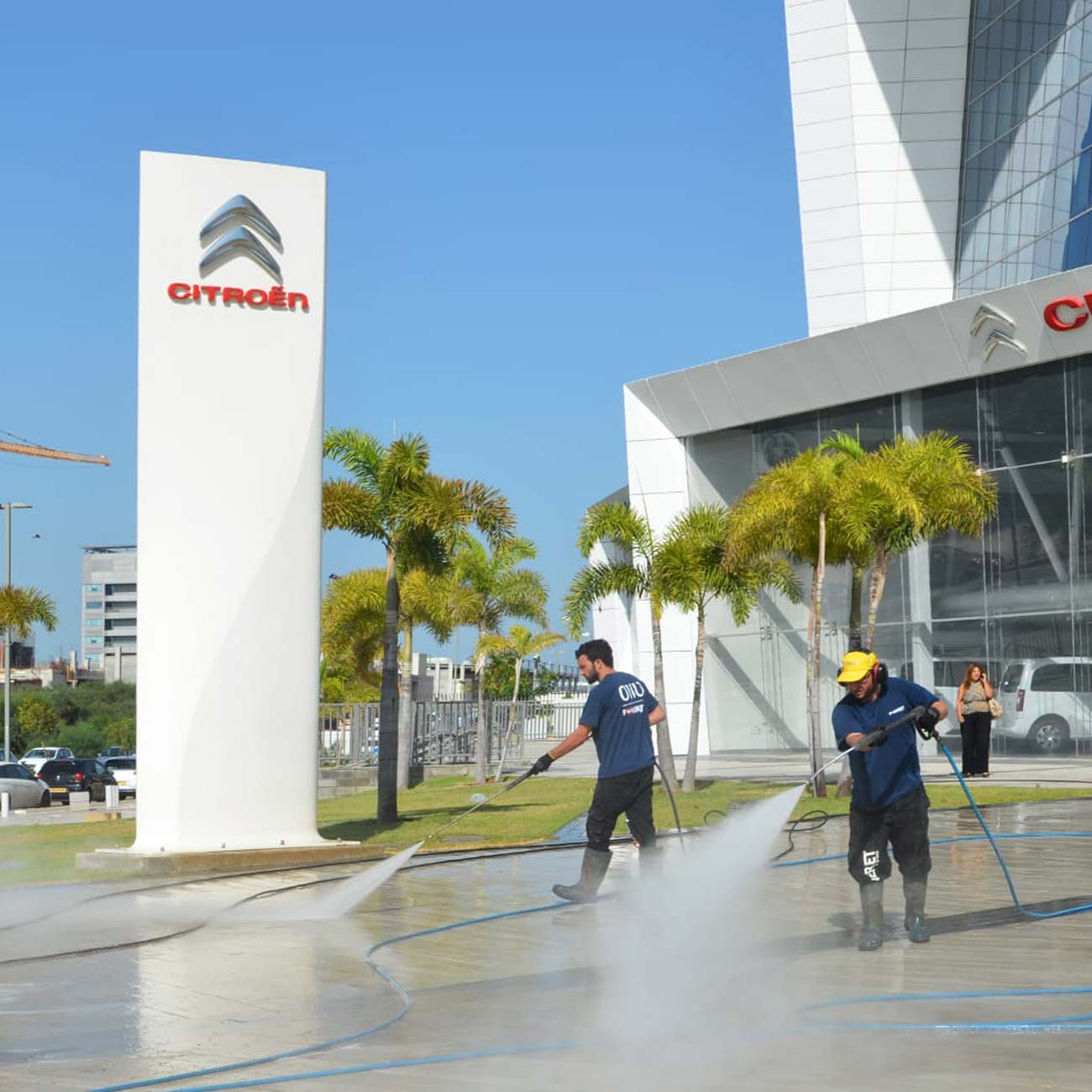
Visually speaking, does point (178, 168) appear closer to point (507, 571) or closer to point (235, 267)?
point (235, 267)

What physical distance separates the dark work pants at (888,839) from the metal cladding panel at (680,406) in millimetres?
28407

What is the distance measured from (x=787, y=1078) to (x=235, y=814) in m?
9.40


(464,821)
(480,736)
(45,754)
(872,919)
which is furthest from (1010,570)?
(45,754)

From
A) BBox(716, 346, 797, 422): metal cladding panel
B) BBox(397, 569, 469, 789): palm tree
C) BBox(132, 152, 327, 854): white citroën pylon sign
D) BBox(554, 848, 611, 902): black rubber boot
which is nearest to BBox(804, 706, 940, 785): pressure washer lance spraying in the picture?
BBox(554, 848, 611, 902): black rubber boot

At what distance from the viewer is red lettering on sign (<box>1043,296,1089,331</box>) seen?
92.4 feet

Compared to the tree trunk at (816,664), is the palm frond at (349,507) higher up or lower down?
higher up

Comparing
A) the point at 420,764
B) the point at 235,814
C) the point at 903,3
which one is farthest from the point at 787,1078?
the point at 903,3

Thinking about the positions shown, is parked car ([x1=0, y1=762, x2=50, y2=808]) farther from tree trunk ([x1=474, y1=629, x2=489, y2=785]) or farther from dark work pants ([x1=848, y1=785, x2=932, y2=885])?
dark work pants ([x1=848, y1=785, x2=932, y2=885])

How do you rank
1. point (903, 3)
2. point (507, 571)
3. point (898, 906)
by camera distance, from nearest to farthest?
1. point (898, 906)
2. point (507, 571)
3. point (903, 3)

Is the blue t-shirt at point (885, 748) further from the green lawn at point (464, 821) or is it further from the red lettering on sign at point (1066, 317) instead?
the red lettering on sign at point (1066, 317)

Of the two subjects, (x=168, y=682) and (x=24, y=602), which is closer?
(x=168, y=682)

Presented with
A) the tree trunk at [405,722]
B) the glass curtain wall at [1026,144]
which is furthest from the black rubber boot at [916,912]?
the glass curtain wall at [1026,144]

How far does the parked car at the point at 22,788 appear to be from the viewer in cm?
3569

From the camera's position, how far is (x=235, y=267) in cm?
1457
